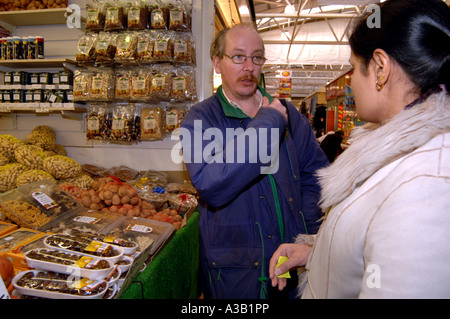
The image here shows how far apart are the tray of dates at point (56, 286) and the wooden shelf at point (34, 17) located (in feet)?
9.18

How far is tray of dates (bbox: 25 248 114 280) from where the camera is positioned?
1.20 metres

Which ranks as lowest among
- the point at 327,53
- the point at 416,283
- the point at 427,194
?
the point at 416,283

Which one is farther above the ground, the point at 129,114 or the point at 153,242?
the point at 129,114

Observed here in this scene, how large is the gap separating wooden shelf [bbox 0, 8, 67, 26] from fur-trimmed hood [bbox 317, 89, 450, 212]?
10.7 feet

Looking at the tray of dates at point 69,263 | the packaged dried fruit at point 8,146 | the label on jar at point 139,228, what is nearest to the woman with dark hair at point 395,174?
the tray of dates at point 69,263

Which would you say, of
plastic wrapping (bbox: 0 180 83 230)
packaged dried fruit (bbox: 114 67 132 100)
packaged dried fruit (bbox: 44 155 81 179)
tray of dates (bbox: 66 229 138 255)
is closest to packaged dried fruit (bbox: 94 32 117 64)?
packaged dried fruit (bbox: 114 67 132 100)

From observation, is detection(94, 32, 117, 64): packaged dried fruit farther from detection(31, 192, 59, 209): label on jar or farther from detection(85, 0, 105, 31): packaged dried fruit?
detection(31, 192, 59, 209): label on jar

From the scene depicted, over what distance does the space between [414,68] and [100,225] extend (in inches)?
68.4

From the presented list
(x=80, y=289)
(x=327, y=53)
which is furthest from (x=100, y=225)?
(x=327, y=53)

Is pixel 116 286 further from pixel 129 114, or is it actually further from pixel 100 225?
pixel 129 114

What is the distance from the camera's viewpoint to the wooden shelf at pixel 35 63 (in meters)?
3.03

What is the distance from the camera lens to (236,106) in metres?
1.65

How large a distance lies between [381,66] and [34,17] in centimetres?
366

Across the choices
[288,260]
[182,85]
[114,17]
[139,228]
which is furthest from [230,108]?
[114,17]
